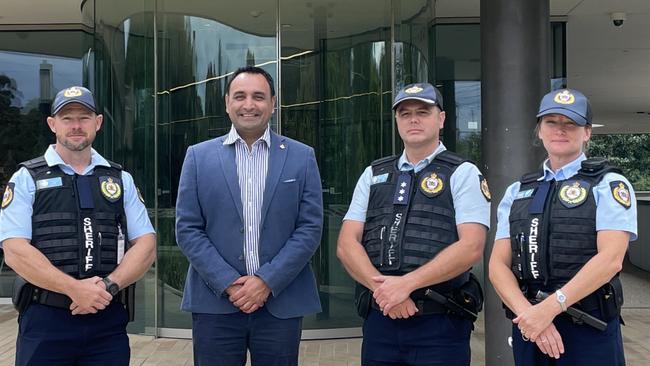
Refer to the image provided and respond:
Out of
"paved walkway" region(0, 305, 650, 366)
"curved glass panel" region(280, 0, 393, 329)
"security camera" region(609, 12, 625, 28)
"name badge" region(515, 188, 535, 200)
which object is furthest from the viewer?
"security camera" region(609, 12, 625, 28)

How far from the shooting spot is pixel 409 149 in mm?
2832

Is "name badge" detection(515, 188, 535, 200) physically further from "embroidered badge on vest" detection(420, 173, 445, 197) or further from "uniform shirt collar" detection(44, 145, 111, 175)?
"uniform shirt collar" detection(44, 145, 111, 175)

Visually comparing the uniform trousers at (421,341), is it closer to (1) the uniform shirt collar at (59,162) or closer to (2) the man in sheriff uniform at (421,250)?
(2) the man in sheriff uniform at (421,250)

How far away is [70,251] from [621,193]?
2188 mm

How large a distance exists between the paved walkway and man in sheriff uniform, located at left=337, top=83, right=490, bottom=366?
268cm

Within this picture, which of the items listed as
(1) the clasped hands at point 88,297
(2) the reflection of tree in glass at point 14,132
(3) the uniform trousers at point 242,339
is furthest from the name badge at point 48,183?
(2) the reflection of tree in glass at point 14,132

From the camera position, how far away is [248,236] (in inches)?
108

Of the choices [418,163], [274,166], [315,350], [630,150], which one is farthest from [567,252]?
[630,150]

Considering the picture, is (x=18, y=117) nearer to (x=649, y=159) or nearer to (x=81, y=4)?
(x=81, y=4)

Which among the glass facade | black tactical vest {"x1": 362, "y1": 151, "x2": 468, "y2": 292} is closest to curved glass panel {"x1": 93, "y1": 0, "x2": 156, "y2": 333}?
the glass facade

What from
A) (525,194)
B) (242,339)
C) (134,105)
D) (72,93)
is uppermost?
(134,105)

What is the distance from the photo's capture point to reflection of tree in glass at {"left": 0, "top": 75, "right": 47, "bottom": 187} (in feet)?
27.6

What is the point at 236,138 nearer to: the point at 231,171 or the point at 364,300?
the point at 231,171

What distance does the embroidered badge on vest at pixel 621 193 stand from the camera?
2.34 m
